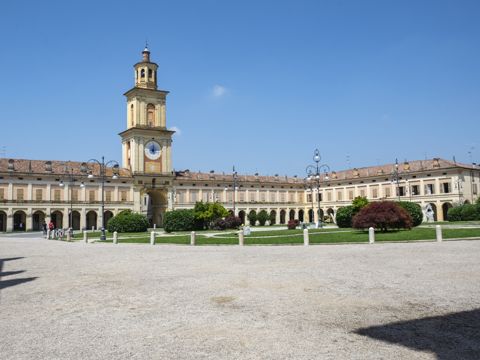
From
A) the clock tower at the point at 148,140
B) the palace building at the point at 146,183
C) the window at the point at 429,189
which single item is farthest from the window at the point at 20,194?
the window at the point at 429,189

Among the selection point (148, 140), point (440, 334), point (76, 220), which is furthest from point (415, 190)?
point (440, 334)

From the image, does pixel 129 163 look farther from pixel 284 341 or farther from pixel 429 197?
pixel 284 341

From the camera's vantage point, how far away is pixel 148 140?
60219mm

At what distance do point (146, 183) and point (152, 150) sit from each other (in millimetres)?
4604

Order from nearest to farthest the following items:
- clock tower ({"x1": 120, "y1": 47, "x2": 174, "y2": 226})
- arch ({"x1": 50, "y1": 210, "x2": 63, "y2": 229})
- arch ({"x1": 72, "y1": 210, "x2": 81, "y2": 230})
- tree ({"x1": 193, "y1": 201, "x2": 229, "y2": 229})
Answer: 1. tree ({"x1": 193, "y1": 201, "x2": 229, "y2": 229})
2. arch ({"x1": 50, "y1": 210, "x2": 63, "y2": 229})
3. arch ({"x1": 72, "y1": 210, "x2": 81, "y2": 230})
4. clock tower ({"x1": 120, "y1": 47, "x2": 174, "y2": 226})

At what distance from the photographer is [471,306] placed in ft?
21.5

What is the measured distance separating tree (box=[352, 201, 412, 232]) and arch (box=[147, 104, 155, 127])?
4313cm

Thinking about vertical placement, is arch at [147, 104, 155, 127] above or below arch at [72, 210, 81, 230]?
above

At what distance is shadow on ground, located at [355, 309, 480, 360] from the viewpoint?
4.63m

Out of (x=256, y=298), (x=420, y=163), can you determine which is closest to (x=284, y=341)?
(x=256, y=298)

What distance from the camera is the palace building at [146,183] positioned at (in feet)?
181

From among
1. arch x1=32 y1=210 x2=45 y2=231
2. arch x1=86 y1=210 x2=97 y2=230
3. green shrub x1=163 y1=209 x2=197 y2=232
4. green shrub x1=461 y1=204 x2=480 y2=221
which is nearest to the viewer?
green shrub x1=163 y1=209 x2=197 y2=232

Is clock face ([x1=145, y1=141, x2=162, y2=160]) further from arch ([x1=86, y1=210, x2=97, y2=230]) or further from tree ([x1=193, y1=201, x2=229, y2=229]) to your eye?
tree ([x1=193, y1=201, x2=229, y2=229])

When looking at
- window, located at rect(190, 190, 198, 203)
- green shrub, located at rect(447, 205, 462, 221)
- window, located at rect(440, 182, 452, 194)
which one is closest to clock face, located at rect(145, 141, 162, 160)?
window, located at rect(190, 190, 198, 203)
